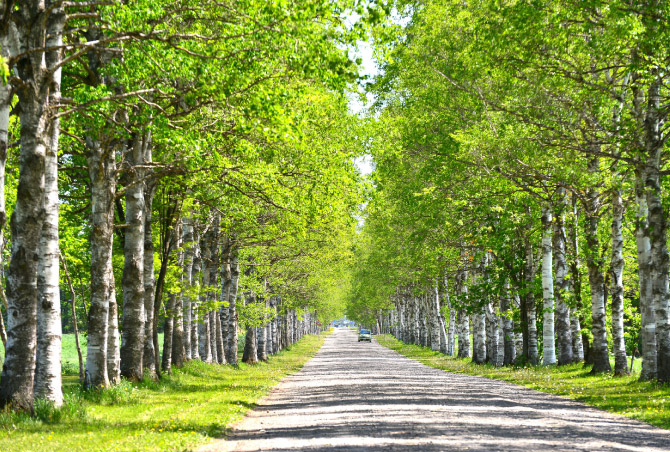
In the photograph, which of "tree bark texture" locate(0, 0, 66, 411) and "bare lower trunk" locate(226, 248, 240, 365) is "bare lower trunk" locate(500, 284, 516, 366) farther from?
"tree bark texture" locate(0, 0, 66, 411)

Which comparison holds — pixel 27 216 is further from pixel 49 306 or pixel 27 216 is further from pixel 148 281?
pixel 148 281

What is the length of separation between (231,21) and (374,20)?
3.37 metres

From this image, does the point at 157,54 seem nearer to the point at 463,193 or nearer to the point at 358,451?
the point at 358,451

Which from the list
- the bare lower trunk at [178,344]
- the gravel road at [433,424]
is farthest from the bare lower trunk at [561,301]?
the bare lower trunk at [178,344]

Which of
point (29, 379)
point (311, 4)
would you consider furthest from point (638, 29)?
point (29, 379)

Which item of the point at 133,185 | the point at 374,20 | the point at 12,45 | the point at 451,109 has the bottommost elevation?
the point at 133,185

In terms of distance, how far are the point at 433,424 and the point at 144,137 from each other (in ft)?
40.1

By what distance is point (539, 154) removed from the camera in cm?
2297

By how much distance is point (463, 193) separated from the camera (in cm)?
2841

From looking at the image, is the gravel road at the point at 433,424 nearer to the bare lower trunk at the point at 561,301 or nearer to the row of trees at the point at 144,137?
the row of trees at the point at 144,137

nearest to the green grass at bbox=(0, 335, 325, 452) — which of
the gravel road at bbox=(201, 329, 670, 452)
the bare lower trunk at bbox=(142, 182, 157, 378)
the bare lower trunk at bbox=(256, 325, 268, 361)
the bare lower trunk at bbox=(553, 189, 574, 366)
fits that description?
the gravel road at bbox=(201, 329, 670, 452)

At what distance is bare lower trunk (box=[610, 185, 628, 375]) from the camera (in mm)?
22562

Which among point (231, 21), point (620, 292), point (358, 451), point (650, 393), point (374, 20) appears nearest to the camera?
point (358, 451)

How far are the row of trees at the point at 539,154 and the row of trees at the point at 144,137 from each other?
2559mm
